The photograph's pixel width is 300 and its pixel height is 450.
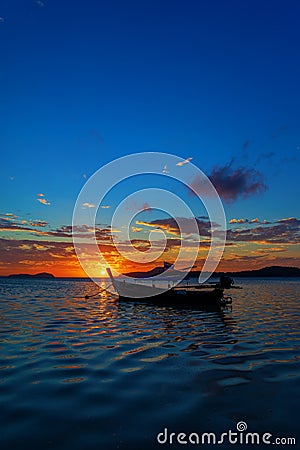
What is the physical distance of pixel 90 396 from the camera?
11.3m

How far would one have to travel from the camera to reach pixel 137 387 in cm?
1232

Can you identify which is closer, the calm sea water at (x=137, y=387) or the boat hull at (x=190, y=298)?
the calm sea water at (x=137, y=387)

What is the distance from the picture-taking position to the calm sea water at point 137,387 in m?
9.03

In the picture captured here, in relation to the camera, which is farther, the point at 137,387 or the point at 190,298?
the point at 190,298

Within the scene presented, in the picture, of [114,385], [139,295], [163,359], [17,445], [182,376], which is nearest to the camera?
[17,445]

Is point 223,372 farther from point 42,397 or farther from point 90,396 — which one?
point 42,397

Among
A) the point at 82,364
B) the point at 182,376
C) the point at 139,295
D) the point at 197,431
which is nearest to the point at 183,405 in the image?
the point at 197,431

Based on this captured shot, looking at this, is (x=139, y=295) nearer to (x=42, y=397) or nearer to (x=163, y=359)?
(x=163, y=359)

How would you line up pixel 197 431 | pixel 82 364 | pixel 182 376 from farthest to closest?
pixel 82 364 → pixel 182 376 → pixel 197 431

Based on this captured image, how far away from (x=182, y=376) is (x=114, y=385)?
3080 millimetres

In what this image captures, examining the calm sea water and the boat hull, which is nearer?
the calm sea water

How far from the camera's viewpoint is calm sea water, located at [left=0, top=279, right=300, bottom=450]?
9.03 m

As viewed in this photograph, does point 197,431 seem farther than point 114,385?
No

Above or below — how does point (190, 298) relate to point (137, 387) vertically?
above
